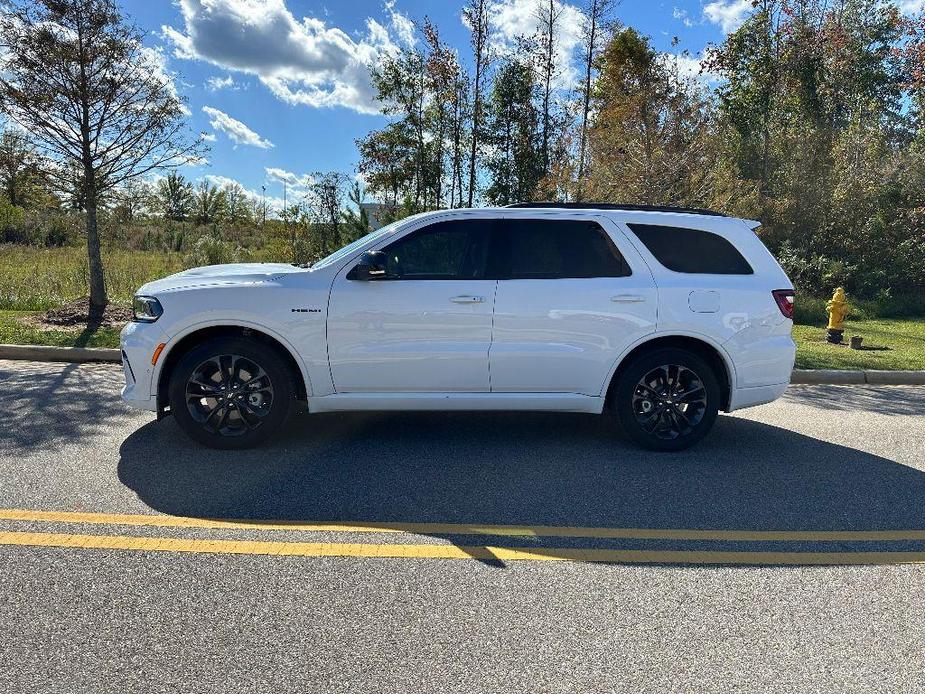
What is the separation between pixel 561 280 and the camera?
4.88 meters

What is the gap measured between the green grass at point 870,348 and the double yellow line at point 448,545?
5.74 m

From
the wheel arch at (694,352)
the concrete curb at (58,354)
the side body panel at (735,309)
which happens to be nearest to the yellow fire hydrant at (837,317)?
the side body panel at (735,309)

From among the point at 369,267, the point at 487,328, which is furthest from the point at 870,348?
the point at 369,267

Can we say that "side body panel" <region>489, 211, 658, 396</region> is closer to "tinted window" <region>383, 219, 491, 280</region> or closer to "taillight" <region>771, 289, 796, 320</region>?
"tinted window" <region>383, 219, 491, 280</region>

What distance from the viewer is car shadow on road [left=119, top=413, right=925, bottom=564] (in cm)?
380

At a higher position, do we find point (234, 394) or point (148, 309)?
point (148, 309)

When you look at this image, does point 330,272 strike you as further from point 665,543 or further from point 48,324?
point 48,324

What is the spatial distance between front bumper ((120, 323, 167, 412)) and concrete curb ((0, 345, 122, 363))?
13.0ft

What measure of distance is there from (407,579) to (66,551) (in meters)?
1.73

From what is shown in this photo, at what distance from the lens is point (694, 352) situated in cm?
511

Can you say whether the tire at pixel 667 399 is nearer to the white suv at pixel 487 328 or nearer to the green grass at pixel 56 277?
the white suv at pixel 487 328

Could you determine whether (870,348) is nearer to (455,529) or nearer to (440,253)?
(440,253)

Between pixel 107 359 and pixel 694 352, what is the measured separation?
7109 mm

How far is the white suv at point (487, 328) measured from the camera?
4668 mm
